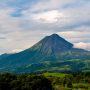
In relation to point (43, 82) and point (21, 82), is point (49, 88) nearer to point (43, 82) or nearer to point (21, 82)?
point (43, 82)

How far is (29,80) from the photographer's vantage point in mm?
179250

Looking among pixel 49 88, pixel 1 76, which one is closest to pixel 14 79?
pixel 1 76

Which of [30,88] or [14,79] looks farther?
[14,79]

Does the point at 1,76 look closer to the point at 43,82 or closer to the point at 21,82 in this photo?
the point at 21,82

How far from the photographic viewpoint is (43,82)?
175 m

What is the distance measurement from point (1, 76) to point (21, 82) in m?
13.3

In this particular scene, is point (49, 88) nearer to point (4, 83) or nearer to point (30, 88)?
point (30, 88)

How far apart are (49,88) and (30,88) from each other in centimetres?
1494

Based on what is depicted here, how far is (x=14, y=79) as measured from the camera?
178500 millimetres

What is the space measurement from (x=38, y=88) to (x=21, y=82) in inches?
404

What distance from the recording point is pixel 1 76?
Result: 17612cm

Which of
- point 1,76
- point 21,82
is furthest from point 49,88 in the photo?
point 1,76

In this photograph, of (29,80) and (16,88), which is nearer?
(16,88)

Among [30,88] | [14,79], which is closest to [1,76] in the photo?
[14,79]
